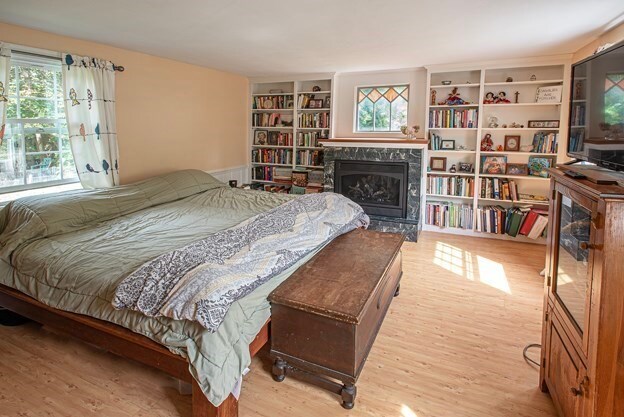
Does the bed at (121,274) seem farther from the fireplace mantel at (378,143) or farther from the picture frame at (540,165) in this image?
the picture frame at (540,165)

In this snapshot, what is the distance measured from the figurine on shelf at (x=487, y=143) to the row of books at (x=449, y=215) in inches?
30.1

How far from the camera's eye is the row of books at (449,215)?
485 cm

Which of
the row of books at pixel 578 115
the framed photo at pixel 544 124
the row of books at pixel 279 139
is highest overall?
the framed photo at pixel 544 124

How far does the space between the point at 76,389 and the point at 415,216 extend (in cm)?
385

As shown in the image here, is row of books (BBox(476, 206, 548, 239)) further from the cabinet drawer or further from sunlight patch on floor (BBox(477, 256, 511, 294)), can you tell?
the cabinet drawer

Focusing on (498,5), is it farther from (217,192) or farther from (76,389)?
(76,389)

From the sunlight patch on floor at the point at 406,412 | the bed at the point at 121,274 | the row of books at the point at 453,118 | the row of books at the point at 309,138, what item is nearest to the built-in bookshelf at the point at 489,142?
the row of books at the point at 453,118

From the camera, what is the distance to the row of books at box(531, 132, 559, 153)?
4.34m

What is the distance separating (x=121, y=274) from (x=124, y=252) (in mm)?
333

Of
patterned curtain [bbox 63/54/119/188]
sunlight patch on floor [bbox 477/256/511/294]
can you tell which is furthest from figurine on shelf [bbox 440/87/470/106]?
patterned curtain [bbox 63/54/119/188]

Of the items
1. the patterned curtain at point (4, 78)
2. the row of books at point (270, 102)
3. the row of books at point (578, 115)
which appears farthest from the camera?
the row of books at point (270, 102)

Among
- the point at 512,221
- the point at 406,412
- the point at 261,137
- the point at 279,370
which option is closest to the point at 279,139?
the point at 261,137

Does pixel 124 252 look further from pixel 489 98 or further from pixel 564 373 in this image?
pixel 489 98

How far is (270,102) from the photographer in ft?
19.0
